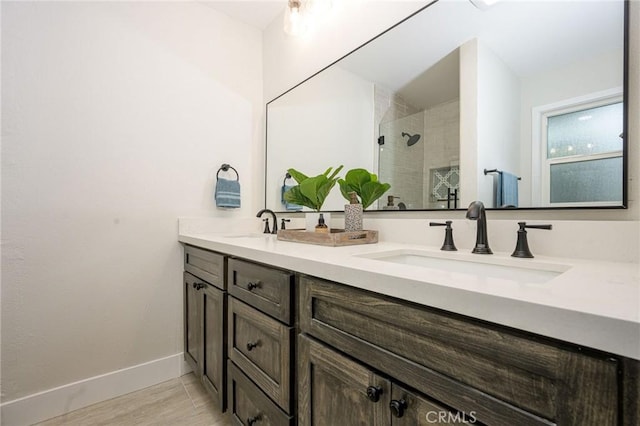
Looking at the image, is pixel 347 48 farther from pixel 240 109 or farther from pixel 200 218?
pixel 200 218

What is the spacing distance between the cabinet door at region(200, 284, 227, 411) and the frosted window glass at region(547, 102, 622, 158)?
4.15ft

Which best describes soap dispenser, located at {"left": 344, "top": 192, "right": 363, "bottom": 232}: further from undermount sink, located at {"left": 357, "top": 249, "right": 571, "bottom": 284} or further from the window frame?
the window frame

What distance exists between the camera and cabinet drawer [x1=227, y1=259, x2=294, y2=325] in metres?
0.83

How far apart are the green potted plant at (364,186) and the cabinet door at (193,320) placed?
33.7 inches

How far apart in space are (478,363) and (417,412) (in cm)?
16

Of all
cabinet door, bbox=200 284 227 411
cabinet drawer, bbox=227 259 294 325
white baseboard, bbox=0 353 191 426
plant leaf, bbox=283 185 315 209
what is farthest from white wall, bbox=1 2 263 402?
cabinet drawer, bbox=227 259 294 325

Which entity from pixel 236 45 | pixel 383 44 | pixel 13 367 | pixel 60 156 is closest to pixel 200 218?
pixel 60 156

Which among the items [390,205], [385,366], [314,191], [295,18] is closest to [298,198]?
[314,191]

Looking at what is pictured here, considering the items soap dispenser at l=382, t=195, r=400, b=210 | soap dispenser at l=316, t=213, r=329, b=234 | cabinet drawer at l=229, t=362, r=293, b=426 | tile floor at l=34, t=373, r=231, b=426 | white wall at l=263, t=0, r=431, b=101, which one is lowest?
tile floor at l=34, t=373, r=231, b=426

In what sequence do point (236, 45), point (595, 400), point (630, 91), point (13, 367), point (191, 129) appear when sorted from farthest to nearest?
1. point (236, 45)
2. point (191, 129)
3. point (13, 367)
4. point (630, 91)
5. point (595, 400)

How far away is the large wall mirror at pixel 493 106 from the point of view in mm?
788

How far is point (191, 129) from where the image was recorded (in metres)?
1.81

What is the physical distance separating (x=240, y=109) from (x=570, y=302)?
6.77ft
